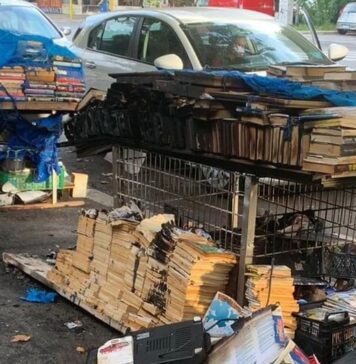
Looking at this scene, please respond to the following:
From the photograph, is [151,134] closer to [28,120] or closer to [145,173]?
[145,173]

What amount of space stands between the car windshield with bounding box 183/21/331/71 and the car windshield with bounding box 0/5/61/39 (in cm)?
214

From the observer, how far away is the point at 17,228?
21.0 feet

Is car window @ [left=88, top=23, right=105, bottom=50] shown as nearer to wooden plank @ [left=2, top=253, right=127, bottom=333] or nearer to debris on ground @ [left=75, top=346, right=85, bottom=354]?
wooden plank @ [left=2, top=253, right=127, bottom=333]

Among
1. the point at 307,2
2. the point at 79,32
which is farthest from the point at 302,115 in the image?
the point at 307,2

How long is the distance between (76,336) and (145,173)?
4.14 feet

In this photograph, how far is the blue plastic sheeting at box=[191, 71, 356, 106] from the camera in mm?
3783

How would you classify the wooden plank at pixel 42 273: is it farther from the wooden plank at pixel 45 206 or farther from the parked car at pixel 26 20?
the parked car at pixel 26 20

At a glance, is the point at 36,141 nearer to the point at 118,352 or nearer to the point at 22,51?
the point at 22,51

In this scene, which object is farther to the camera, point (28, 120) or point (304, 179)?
point (28, 120)

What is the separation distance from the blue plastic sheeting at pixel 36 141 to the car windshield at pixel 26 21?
1.79 metres

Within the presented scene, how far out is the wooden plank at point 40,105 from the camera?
20.9ft

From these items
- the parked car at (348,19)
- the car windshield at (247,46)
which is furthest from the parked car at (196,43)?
the parked car at (348,19)

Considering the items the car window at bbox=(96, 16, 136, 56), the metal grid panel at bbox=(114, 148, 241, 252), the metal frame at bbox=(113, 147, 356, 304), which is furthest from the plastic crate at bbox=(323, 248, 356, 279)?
the car window at bbox=(96, 16, 136, 56)

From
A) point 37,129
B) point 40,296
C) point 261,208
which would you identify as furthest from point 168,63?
point 40,296
